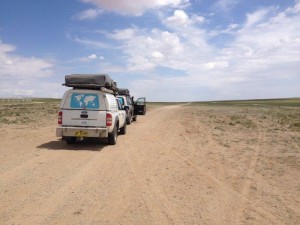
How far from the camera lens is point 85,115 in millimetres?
12820

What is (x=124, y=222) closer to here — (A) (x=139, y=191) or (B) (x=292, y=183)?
(A) (x=139, y=191)

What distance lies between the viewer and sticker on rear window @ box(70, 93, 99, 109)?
1293 cm

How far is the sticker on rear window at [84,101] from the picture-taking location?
1293 cm

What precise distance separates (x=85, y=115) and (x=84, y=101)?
55 cm

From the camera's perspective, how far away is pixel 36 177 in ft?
26.4

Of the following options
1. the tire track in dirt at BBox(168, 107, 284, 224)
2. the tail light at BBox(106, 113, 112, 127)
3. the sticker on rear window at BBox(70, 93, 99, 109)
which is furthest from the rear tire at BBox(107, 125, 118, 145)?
the tire track in dirt at BBox(168, 107, 284, 224)

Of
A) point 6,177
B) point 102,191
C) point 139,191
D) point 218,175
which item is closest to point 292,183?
point 218,175

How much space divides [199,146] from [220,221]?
8405 mm

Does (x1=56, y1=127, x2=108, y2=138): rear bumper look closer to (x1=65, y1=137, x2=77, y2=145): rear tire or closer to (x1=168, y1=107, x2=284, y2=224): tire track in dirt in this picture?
(x1=65, y1=137, x2=77, y2=145): rear tire

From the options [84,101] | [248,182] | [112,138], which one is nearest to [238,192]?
[248,182]

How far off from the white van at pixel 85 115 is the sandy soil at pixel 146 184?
620mm

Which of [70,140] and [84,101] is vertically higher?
[84,101]

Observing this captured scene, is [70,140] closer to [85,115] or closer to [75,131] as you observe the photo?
[75,131]

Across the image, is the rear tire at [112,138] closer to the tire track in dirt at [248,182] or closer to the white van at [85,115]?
the white van at [85,115]
